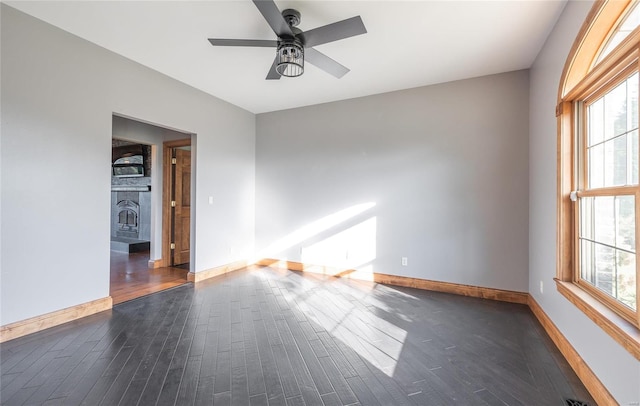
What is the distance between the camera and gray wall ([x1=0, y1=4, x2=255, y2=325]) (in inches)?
98.0

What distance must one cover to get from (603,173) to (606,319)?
40.1 inches

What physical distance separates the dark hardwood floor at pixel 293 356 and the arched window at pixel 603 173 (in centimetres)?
64

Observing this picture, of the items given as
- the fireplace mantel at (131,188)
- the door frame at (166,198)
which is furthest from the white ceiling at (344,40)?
the fireplace mantel at (131,188)

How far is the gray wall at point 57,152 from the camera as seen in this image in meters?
2.49

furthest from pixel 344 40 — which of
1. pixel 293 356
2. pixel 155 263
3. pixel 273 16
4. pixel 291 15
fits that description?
pixel 155 263

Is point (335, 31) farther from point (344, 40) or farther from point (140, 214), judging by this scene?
point (140, 214)

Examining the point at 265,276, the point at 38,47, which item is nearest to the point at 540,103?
the point at 265,276

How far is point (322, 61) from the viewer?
2725mm

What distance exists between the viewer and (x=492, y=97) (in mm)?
3654

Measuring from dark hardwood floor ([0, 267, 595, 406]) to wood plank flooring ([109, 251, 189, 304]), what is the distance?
1.30 feet

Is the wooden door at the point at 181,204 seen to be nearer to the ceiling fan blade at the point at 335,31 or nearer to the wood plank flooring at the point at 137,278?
the wood plank flooring at the point at 137,278

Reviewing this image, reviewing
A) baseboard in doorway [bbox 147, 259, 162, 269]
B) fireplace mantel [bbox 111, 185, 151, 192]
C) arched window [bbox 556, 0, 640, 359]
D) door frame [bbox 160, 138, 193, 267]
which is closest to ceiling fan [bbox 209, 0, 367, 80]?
arched window [bbox 556, 0, 640, 359]

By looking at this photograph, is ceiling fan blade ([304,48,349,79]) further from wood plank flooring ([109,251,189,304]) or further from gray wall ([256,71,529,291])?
wood plank flooring ([109,251,189,304])

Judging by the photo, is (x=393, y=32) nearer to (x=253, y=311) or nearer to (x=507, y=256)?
(x=507, y=256)
